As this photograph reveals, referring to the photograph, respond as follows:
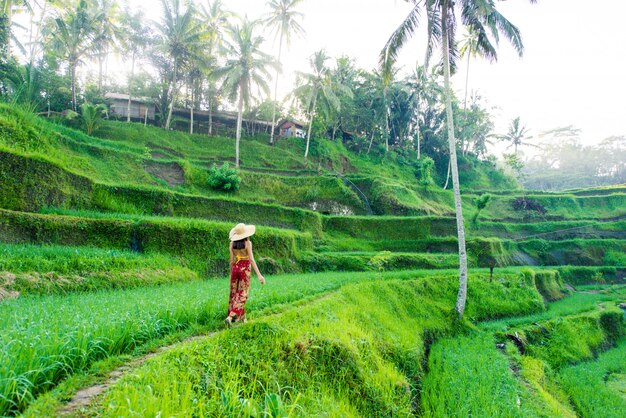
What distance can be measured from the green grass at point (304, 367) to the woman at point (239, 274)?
370mm

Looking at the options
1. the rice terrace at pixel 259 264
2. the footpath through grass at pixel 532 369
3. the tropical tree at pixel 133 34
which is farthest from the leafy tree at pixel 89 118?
the footpath through grass at pixel 532 369

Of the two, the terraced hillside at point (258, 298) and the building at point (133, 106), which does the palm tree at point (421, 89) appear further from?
the building at point (133, 106)

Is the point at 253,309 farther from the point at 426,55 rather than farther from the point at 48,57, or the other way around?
the point at 48,57

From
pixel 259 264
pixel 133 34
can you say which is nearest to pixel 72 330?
pixel 259 264

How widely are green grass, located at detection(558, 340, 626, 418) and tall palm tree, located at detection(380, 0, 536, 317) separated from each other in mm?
3617

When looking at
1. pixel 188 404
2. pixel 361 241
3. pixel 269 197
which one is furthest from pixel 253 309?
pixel 269 197

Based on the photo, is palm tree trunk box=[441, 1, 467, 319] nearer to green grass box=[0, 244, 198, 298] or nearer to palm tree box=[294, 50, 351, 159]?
green grass box=[0, 244, 198, 298]

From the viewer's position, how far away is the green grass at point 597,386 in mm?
8906

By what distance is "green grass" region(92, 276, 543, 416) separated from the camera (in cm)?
342

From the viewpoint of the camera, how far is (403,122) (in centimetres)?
4478

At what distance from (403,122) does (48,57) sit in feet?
126

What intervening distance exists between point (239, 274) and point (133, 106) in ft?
112

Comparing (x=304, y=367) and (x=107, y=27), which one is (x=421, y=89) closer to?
(x=107, y=27)

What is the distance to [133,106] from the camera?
33.3 m
